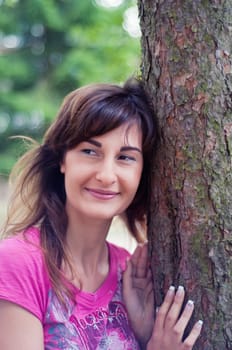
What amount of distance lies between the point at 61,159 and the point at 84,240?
0.24 meters

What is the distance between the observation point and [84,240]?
5.62 feet

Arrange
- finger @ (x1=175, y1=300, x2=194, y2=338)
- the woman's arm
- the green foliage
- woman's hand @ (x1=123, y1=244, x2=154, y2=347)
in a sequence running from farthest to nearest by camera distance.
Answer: the green foliage, woman's hand @ (x1=123, y1=244, x2=154, y2=347), finger @ (x1=175, y1=300, x2=194, y2=338), the woman's arm

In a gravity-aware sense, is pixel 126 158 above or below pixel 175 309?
above

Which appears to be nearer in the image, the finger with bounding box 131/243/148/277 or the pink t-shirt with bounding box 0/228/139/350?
the pink t-shirt with bounding box 0/228/139/350

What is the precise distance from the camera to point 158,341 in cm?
155

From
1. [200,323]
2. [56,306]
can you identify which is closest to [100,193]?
[56,306]

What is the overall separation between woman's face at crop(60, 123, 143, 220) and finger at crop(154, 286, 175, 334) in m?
0.26

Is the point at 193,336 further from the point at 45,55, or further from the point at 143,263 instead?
the point at 45,55

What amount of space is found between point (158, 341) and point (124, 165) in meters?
0.47

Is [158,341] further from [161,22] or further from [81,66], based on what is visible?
[81,66]

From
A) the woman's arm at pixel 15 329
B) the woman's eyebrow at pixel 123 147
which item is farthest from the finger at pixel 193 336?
the woman's eyebrow at pixel 123 147

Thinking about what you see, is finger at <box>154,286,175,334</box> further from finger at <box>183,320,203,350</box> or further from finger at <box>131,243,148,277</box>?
finger at <box>131,243,148,277</box>

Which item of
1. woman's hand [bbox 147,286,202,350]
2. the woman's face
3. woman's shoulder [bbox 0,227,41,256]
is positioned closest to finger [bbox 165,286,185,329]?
woman's hand [bbox 147,286,202,350]

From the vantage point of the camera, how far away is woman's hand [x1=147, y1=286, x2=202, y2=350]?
1.51 meters
